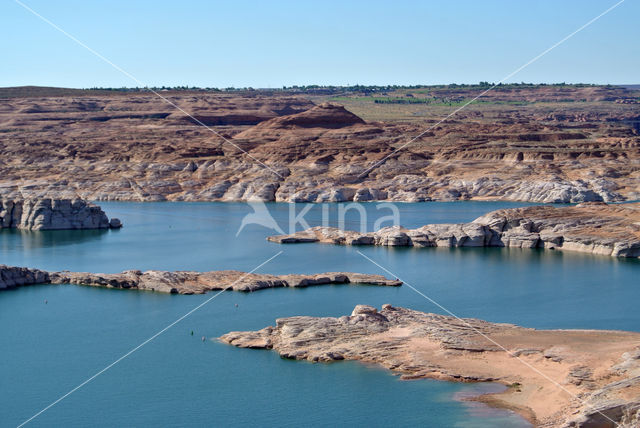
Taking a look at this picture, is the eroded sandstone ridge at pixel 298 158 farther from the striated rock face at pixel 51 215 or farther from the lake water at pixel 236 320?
the lake water at pixel 236 320

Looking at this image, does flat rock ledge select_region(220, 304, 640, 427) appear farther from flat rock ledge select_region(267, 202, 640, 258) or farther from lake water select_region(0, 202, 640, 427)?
flat rock ledge select_region(267, 202, 640, 258)

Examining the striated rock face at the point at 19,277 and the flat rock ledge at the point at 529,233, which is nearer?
the striated rock face at the point at 19,277

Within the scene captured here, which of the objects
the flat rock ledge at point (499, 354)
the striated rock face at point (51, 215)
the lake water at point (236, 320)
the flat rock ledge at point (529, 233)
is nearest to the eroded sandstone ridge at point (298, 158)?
the striated rock face at point (51, 215)

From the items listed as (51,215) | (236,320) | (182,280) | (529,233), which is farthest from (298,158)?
(236,320)

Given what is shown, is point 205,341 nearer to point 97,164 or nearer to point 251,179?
point 251,179

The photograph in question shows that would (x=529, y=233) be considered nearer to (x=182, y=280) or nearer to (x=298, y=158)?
(x=182, y=280)

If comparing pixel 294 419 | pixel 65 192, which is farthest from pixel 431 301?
pixel 65 192
